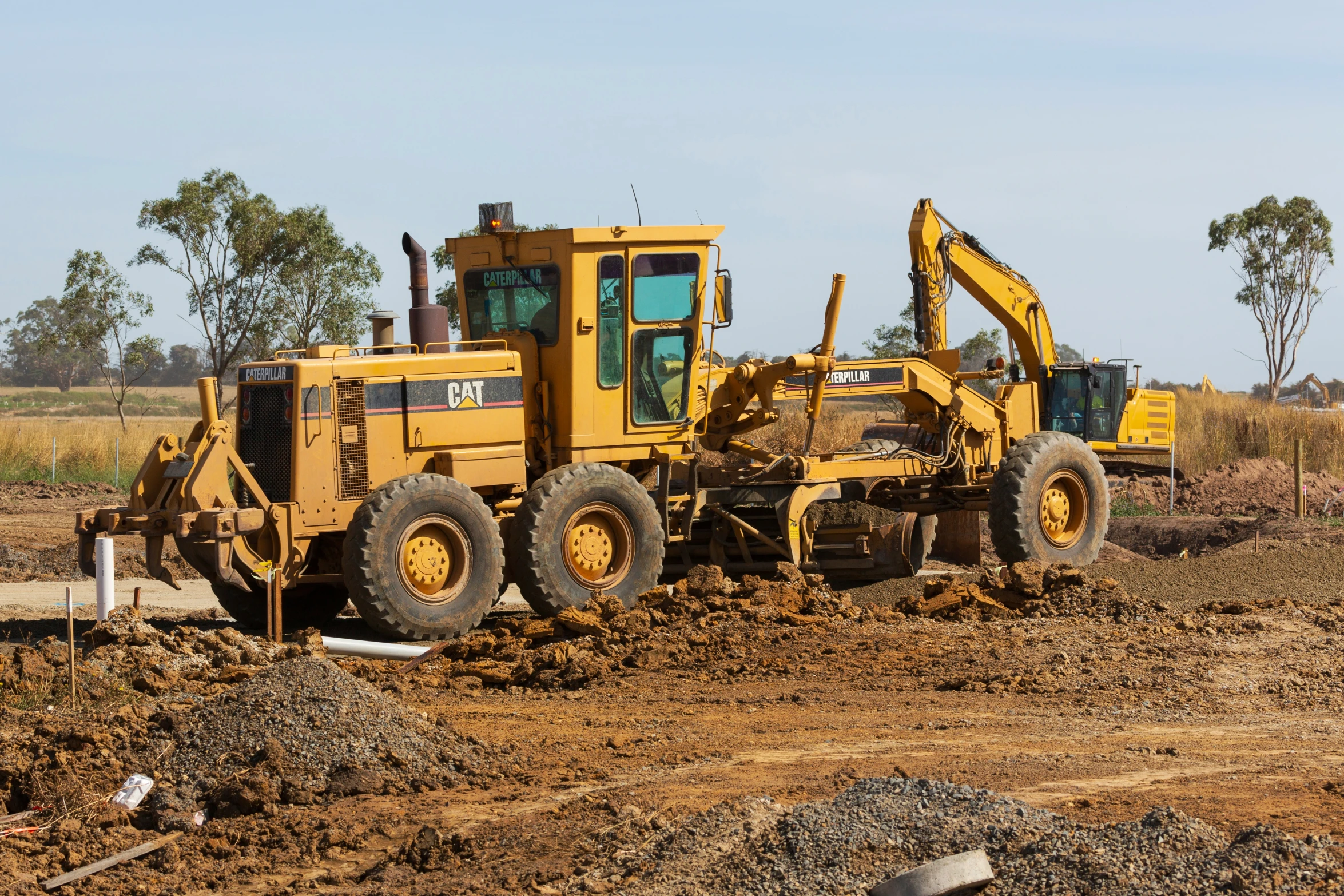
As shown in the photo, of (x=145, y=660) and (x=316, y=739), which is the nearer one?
(x=316, y=739)

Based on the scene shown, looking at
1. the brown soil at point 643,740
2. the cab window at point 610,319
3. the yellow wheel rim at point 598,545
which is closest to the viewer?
the brown soil at point 643,740

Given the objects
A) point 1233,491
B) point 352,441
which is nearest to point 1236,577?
point 352,441

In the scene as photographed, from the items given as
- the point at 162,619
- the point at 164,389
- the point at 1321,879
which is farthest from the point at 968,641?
the point at 164,389

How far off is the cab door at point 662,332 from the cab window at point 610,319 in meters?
0.08

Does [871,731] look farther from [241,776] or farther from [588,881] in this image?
[241,776]

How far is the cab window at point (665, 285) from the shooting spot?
1205cm

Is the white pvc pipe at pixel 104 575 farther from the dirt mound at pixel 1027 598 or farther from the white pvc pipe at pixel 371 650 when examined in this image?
the dirt mound at pixel 1027 598

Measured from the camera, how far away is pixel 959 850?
538cm

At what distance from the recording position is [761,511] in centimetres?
1338

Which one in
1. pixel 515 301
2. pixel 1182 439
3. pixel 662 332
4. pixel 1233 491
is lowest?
pixel 1233 491

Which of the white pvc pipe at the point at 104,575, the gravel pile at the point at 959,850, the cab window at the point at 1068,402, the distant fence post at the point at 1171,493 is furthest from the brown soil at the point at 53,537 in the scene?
the distant fence post at the point at 1171,493

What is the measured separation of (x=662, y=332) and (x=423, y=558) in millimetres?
2957

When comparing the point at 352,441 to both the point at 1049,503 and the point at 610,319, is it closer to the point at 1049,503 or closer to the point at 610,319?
the point at 610,319

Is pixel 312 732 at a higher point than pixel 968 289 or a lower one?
lower
